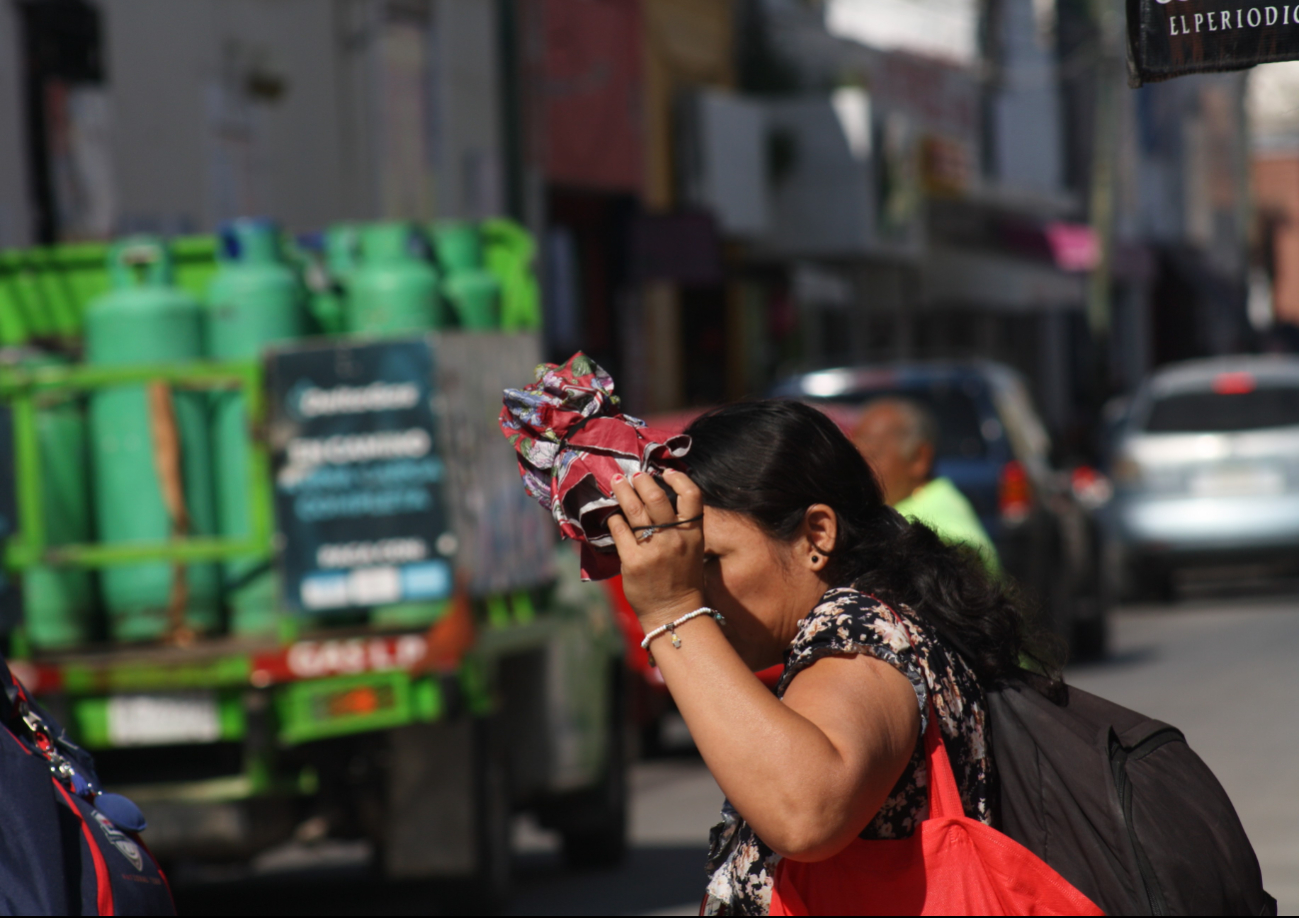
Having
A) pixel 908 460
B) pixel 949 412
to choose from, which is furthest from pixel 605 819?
pixel 949 412

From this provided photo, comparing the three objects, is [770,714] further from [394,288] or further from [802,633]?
[394,288]

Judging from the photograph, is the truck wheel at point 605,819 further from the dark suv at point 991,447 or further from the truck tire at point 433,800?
the dark suv at point 991,447

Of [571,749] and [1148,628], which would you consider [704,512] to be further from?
[1148,628]

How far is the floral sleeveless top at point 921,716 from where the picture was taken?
232 centimetres

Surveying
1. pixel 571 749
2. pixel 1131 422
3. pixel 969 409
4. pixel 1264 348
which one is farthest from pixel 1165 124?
pixel 571 749

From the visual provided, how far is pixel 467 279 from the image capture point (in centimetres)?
750

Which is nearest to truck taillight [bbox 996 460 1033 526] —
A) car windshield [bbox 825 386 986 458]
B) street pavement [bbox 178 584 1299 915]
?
car windshield [bbox 825 386 986 458]

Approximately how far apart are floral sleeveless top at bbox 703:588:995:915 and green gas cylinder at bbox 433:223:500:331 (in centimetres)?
505

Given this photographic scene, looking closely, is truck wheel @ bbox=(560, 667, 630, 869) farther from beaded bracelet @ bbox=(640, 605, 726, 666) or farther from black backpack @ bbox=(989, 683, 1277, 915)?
beaded bracelet @ bbox=(640, 605, 726, 666)

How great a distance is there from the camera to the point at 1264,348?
59.4 meters

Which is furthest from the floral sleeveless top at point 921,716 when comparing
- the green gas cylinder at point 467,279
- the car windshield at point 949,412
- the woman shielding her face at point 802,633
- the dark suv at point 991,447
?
the car windshield at point 949,412

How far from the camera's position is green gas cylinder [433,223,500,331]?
7453 millimetres

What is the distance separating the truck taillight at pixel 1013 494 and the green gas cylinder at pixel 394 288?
589cm

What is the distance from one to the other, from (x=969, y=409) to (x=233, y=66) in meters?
6.27
